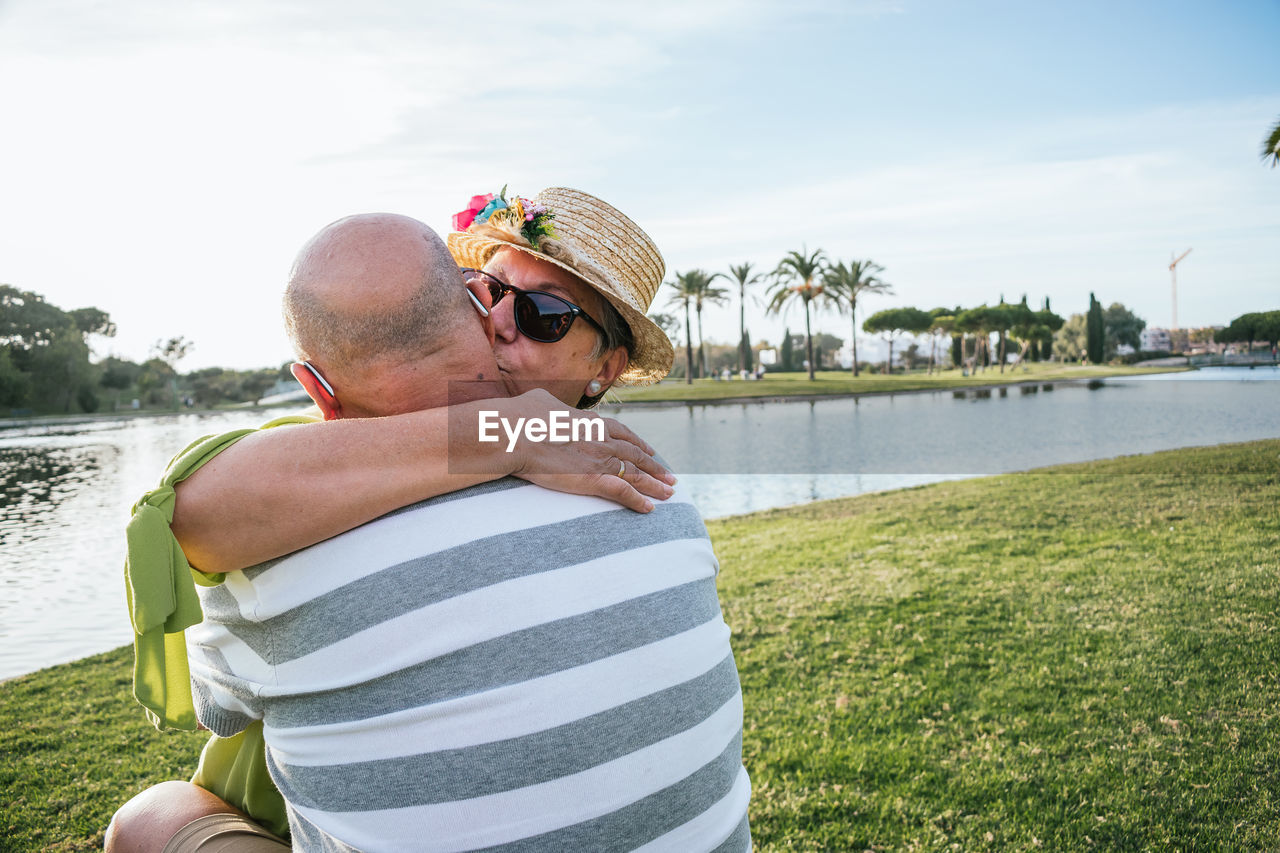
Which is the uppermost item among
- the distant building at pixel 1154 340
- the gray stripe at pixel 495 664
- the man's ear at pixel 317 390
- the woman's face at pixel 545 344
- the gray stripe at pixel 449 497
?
the distant building at pixel 1154 340

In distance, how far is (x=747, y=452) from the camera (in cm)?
2188

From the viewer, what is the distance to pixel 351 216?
1253 mm

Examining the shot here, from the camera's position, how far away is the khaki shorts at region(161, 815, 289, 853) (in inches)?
56.7

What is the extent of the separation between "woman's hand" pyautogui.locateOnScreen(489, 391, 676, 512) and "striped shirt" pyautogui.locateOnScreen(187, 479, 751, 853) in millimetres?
35

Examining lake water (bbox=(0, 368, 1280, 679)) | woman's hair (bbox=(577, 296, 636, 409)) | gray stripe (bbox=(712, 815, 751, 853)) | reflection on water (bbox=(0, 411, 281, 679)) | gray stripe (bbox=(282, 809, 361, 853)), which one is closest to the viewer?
gray stripe (bbox=(282, 809, 361, 853))

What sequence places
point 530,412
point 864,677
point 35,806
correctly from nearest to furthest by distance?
point 530,412
point 35,806
point 864,677

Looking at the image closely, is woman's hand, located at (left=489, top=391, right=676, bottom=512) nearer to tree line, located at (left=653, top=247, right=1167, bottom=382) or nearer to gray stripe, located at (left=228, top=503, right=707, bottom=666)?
gray stripe, located at (left=228, top=503, right=707, bottom=666)

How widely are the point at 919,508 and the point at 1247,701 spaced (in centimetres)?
581

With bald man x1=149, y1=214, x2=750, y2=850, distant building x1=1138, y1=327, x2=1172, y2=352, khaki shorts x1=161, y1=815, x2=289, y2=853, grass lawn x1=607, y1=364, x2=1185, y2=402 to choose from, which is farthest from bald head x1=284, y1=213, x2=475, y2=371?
distant building x1=1138, y1=327, x2=1172, y2=352

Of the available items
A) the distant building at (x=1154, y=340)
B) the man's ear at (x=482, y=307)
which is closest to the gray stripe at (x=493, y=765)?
the man's ear at (x=482, y=307)

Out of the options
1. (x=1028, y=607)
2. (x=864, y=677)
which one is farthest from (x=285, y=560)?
(x=1028, y=607)

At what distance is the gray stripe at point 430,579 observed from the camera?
1.04 metres

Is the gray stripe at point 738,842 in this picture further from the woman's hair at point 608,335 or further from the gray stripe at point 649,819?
the woman's hair at point 608,335

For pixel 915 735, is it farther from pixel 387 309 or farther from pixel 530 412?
pixel 387 309
